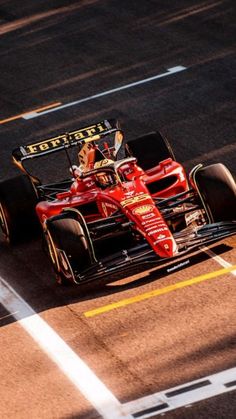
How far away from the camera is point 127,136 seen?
67.8 feet

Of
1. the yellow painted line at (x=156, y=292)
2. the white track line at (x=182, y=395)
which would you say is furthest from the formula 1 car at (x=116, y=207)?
the white track line at (x=182, y=395)

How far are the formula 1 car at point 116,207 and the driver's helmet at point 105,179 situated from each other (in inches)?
0.5

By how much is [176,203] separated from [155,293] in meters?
1.44

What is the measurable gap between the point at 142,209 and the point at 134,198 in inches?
11.3

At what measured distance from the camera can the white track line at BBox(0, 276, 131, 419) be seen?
40.6ft

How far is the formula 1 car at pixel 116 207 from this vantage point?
586 inches

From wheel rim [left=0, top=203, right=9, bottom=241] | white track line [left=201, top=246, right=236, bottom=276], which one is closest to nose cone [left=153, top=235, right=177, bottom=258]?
white track line [left=201, top=246, right=236, bottom=276]

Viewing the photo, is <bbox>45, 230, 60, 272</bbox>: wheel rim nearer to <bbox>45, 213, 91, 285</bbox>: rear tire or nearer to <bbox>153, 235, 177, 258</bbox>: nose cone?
<bbox>45, 213, 91, 285</bbox>: rear tire

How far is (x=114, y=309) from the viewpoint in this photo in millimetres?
14453

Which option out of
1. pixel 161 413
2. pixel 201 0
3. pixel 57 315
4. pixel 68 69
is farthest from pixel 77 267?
pixel 201 0

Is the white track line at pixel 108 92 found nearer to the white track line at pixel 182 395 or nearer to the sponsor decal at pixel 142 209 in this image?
the sponsor decal at pixel 142 209

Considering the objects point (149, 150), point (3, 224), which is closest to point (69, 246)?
point (3, 224)

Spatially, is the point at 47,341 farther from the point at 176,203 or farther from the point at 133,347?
the point at 176,203

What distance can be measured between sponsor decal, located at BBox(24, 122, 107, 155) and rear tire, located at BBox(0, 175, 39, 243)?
2.16 ft
